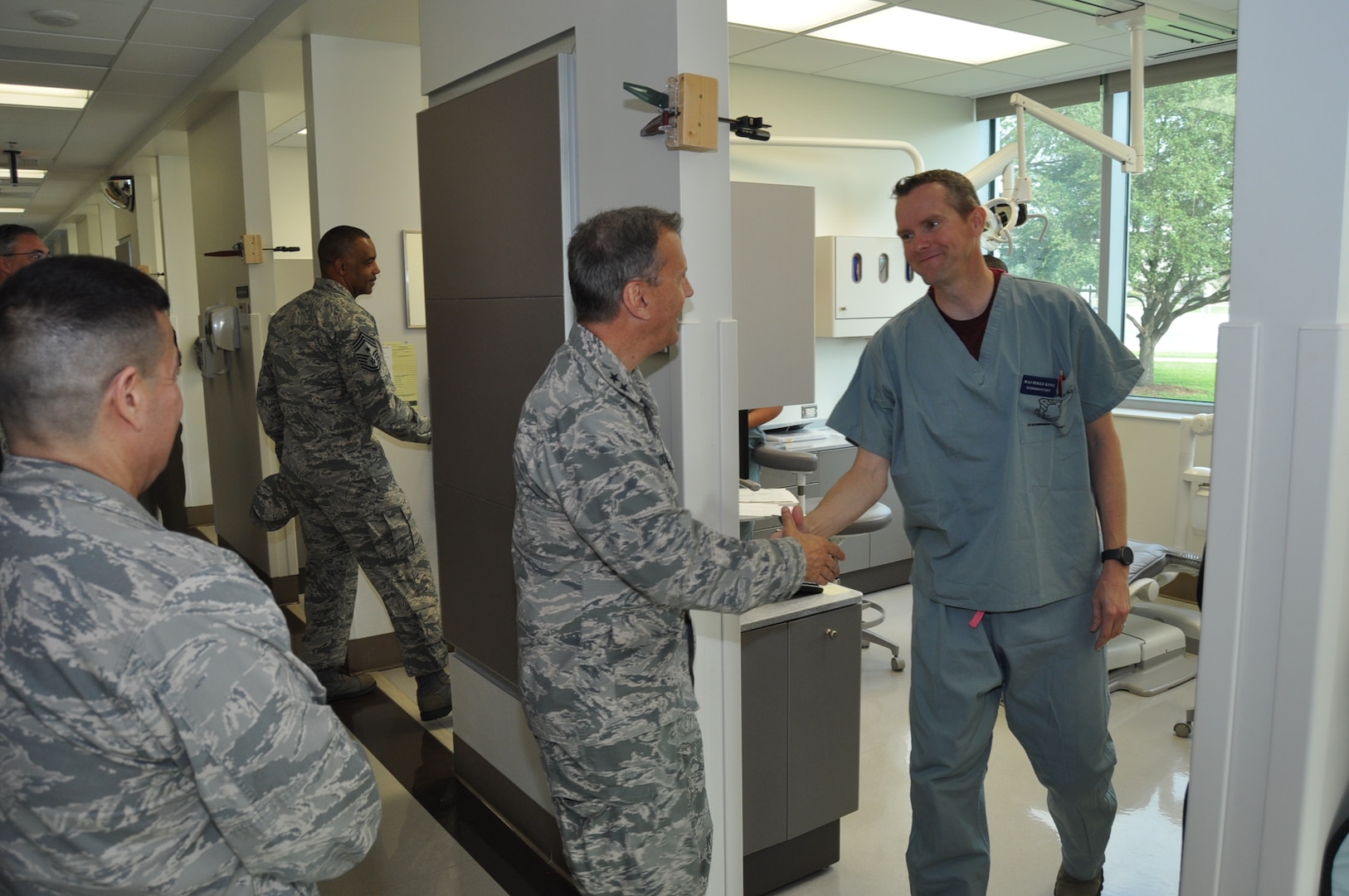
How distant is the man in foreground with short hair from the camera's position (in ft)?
3.08

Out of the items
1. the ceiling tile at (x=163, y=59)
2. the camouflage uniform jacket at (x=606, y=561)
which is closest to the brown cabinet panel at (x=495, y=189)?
the camouflage uniform jacket at (x=606, y=561)

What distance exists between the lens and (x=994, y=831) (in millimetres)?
2834

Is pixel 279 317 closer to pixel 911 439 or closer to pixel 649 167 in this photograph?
pixel 649 167

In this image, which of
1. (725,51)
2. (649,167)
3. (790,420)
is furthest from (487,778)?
(790,420)

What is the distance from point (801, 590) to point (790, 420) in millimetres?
2834

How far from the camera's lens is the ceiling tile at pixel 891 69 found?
5180 mm

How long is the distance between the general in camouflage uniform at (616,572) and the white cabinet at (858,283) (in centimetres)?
373

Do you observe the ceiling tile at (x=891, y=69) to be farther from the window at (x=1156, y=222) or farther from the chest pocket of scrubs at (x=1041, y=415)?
the chest pocket of scrubs at (x=1041, y=415)

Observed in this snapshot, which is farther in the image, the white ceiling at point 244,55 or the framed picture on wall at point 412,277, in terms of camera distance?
the framed picture on wall at point 412,277

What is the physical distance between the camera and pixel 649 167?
79.9 inches

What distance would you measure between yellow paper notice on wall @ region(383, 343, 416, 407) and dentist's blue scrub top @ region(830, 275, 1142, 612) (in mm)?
2473

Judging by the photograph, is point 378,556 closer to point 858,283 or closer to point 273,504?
point 273,504

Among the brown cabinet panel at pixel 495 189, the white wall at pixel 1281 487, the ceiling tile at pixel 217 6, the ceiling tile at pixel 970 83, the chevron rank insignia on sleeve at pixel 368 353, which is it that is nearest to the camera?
the white wall at pixel 1281 487

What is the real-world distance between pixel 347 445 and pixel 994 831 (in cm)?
255
